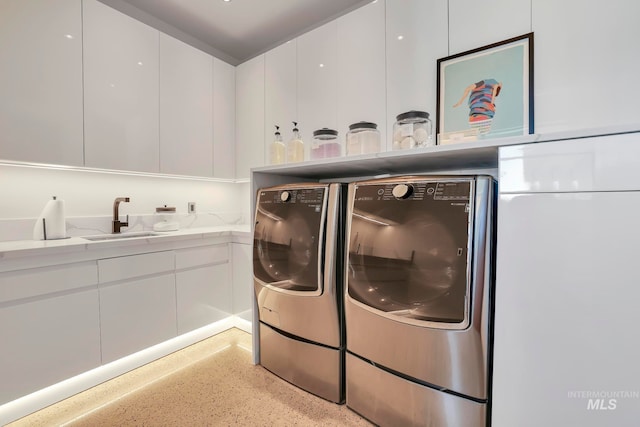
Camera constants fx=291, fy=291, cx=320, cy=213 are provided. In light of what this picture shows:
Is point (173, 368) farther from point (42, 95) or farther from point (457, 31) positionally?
point (457, 31)

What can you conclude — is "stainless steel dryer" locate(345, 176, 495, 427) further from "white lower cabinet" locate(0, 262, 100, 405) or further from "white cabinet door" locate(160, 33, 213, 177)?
"white cabinet door" locate(160, 33, 213, 177)

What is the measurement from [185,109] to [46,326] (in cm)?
184

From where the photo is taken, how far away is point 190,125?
2600 mm

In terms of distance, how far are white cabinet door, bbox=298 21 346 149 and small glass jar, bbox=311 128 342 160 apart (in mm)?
275

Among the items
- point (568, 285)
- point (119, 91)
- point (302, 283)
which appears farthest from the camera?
point (119, 91)

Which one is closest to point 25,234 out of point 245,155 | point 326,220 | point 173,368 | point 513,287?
point 173,368

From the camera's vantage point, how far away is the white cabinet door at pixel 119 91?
198cm

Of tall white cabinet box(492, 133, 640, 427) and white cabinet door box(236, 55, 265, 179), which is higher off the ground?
white cabinet door box(236, 55, 265, 179)

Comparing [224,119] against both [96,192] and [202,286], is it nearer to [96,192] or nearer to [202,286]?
[96,192]

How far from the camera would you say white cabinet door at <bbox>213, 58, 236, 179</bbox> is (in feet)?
9.23

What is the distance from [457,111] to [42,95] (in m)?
2.53

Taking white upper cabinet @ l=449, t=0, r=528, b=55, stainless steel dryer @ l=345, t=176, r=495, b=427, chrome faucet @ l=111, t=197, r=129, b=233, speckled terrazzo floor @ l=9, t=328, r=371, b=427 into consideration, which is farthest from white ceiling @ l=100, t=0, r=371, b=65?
speckled terrazzo floor @ l=9, t=328, r=371, b=427

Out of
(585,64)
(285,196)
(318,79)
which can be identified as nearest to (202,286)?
(285,196)

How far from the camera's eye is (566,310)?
842 mm
